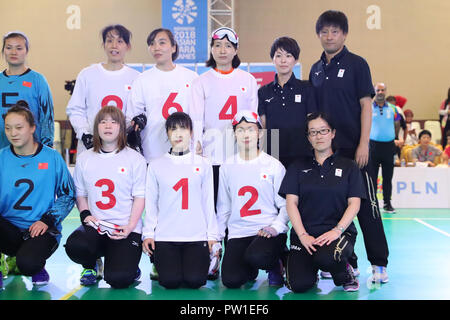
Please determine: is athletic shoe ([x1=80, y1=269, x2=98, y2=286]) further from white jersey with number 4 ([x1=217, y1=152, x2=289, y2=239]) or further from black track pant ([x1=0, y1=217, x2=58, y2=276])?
white jersey with number 4 ([x1=217, y1=152, x2=289, y2=239])

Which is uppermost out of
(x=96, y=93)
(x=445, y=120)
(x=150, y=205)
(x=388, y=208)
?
(x=96, y=93)

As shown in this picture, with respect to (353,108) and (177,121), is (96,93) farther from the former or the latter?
(353,108)

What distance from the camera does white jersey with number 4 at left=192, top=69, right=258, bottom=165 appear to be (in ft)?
13.2

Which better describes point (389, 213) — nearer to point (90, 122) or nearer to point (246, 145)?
point (246, 145)

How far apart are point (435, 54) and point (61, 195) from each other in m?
13.3

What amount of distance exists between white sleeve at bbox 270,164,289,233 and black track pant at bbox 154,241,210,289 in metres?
0.57

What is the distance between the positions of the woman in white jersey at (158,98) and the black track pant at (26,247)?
3.45ft

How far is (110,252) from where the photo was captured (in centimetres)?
376

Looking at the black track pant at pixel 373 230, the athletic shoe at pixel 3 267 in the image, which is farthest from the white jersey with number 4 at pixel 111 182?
the black track pant at pixel 373 230

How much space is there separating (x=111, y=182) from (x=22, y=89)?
127cm

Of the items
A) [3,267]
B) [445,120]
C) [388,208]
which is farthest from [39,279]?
[445,120]

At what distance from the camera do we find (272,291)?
3.65 meters

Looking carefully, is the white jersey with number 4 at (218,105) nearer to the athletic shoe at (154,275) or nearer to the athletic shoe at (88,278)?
the athletic shoe at (154,275)

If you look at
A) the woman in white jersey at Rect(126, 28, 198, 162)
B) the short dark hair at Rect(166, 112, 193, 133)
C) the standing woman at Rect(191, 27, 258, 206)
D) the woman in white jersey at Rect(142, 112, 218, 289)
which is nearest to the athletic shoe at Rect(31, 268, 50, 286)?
the woman in white jersey at Rect(142, 112, 218, 289)
